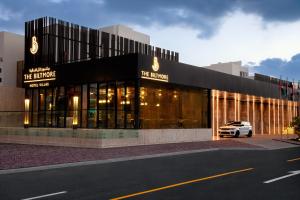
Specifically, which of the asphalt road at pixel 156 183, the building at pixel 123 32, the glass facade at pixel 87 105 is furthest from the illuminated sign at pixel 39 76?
the building at pixel 123 32

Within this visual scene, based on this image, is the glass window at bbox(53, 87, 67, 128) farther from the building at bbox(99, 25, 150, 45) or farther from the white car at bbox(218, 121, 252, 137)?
the building at bbox(99, 25, 150, 45)

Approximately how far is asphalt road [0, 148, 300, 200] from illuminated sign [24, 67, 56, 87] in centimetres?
2103

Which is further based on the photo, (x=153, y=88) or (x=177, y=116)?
(x=177, y=116)

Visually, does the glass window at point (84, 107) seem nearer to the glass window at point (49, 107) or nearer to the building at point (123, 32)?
the glass window at point (49, 107)

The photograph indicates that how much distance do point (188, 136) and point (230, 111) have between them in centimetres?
1357

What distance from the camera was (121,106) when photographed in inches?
1217

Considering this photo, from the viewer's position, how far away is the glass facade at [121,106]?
100ft

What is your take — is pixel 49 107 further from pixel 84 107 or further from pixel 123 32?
pixel 123 32

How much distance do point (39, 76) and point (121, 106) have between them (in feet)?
31.0

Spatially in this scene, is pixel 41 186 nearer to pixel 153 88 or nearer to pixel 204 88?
pixel 153 88

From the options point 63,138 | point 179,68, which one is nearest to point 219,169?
point 63,138

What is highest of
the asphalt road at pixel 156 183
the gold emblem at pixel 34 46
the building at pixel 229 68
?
the building at pixel 229 68

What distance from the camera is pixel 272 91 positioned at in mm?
50500

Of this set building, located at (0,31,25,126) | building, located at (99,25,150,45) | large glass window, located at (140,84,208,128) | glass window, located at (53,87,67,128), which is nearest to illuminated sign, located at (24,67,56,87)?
glass window, located at (53,87,67,128)
